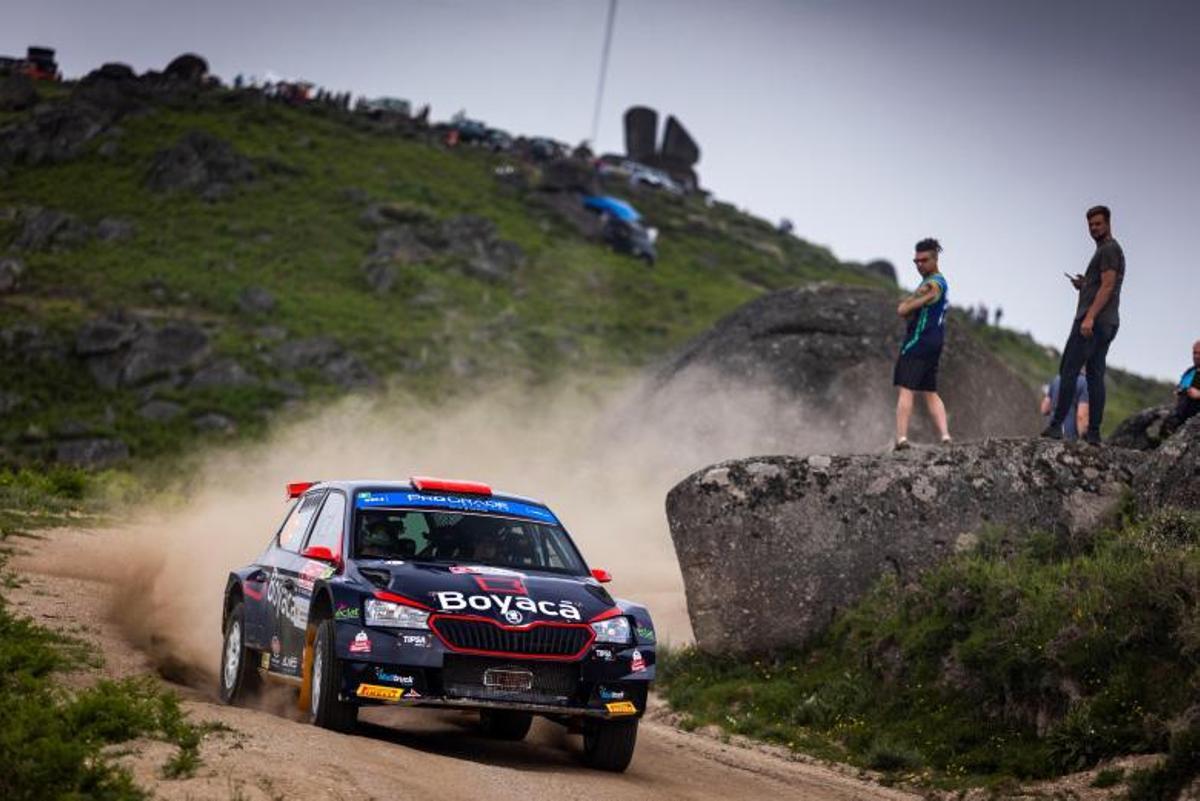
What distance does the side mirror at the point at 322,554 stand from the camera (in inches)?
421

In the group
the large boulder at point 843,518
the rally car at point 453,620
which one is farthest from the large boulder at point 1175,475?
the rally car at point 453,620

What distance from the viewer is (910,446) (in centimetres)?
1557

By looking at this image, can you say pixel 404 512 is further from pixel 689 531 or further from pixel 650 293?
pixel 650 293

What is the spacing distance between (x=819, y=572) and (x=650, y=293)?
5689 cm

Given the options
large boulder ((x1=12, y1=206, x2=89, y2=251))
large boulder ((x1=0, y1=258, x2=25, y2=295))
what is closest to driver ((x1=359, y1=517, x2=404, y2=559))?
large boulder ((x1=0, y1=258, x2=25, y2=295))

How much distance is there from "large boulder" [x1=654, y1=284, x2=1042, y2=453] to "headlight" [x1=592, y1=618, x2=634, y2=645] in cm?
1276

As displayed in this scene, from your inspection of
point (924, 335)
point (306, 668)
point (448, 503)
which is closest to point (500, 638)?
point (306, 668)

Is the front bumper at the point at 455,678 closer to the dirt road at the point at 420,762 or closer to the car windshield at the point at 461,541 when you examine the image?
the dirt road at the point at 420,762

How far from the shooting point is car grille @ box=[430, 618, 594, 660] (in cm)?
998

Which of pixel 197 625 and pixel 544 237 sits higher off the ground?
pixel 544 237

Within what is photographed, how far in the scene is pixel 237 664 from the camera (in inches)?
486

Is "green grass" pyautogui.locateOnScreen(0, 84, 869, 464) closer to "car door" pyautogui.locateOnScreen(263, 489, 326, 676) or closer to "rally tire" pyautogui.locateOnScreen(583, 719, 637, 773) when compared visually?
"car door" pyautogui.locateOnScreen(263, 489, 326, 676)

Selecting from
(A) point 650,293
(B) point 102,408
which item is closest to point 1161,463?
(B) point 102,408

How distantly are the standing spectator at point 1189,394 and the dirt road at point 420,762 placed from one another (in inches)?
232
